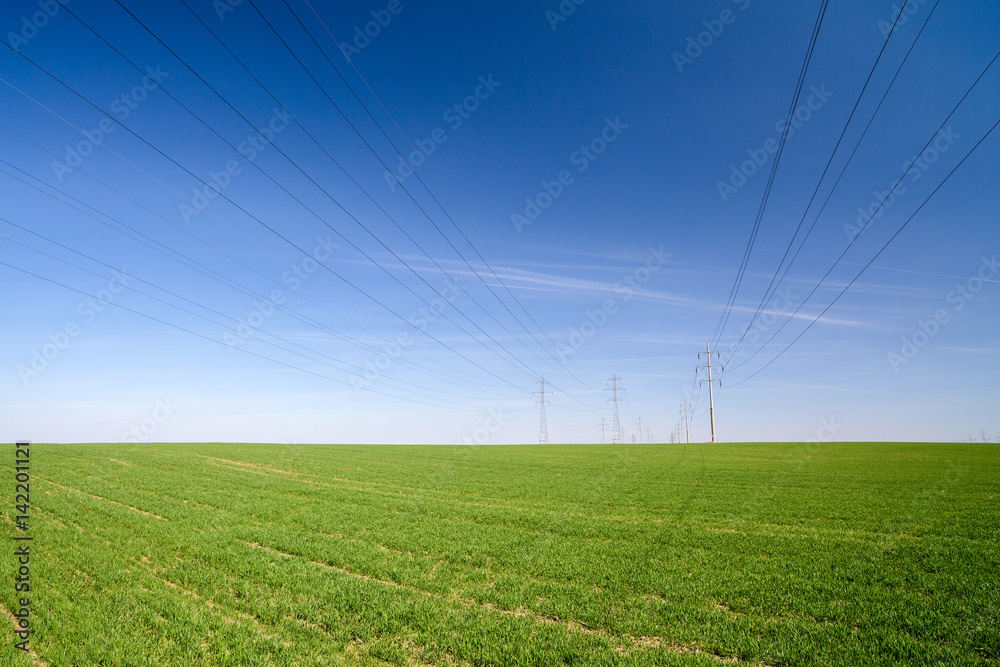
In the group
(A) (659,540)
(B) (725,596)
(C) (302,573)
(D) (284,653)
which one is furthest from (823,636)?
(C) (302,573)

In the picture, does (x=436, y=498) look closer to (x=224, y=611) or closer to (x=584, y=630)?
(x=224, y=611)

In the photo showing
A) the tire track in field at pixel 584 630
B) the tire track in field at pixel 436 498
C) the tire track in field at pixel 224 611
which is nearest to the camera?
the tire track in field at pixel 584 630

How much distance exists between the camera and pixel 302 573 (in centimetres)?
969

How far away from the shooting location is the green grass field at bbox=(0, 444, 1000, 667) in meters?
6.50

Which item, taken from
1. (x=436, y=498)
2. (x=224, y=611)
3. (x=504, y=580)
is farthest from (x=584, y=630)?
(x=436, y=498)

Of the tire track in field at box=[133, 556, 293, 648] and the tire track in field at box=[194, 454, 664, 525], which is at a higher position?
the tire track in field at box=[194, 454, 664, 525]

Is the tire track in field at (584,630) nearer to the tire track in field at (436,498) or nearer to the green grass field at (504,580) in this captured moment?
the green grass field at (504,580)

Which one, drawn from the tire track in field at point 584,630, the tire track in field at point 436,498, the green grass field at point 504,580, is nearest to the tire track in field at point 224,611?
the green grass field at point 504,580

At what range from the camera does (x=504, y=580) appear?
30.8ft

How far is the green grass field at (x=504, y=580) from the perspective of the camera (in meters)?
6.50

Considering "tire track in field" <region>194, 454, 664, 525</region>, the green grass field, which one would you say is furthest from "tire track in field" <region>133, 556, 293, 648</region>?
"tire track in field" <region>194, 454, 664, 525</region>

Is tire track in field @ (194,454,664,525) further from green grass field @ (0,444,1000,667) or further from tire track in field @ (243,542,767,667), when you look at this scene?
tire track in field @ (243,542,767,667)

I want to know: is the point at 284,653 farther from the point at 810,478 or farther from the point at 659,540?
the point at 810,478

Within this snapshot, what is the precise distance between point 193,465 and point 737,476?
38.8 m
